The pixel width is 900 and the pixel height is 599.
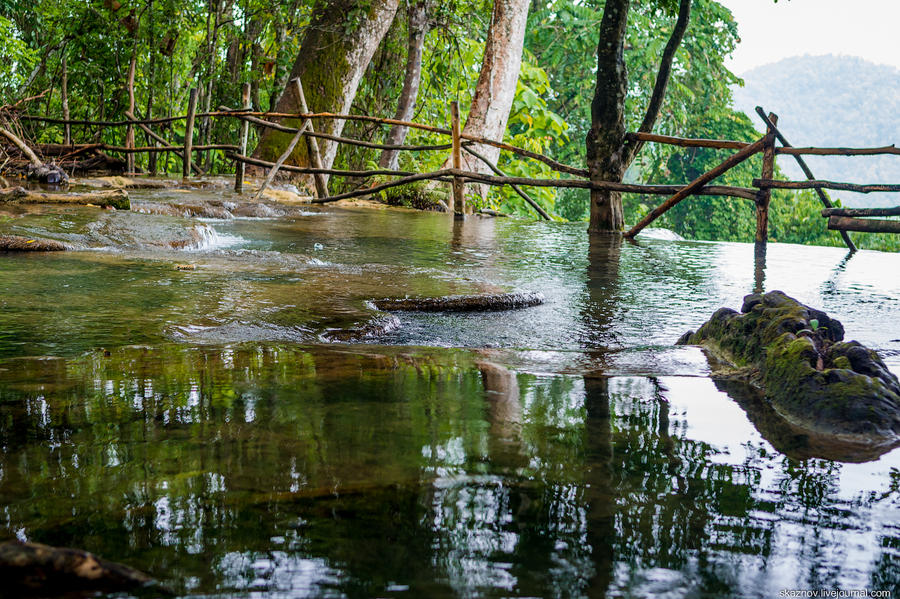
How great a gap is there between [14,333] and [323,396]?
1.29m

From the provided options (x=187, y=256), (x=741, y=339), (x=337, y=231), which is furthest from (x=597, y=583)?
(x=337, y=231)

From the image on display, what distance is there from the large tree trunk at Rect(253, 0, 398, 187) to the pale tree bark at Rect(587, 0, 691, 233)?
4.83 m

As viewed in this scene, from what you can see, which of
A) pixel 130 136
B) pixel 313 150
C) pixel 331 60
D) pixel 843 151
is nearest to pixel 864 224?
pixel 843 151

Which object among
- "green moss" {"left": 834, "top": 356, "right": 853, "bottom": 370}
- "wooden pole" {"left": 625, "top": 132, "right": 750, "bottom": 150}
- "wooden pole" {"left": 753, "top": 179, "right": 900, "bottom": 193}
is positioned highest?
"wooden pole" {"left": 625, "top": 132, "right": 750, "bottom": 150}

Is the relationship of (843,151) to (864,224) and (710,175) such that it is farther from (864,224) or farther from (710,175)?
(710,175)

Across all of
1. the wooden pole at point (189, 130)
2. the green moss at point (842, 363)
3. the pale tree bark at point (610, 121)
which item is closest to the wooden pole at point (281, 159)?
the wooden pole at point (189, 130)

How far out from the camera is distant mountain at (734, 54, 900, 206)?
5056cm

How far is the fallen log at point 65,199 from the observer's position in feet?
22.9

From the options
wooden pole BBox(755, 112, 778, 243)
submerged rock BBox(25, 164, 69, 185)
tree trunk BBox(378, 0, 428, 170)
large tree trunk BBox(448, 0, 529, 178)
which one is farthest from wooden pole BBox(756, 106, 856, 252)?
submerged rock BBox(25, 164, 69, 185)

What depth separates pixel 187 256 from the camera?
4965 mm

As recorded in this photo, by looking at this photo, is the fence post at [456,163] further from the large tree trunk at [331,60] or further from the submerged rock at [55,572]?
the submerged rock at [55,572]

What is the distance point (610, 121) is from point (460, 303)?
431cm

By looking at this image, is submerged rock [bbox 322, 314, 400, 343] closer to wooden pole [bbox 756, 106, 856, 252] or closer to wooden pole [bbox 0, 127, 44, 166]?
wooden pole [bbox 756, 106, 856, 252]

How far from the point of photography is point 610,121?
7.37 metres
